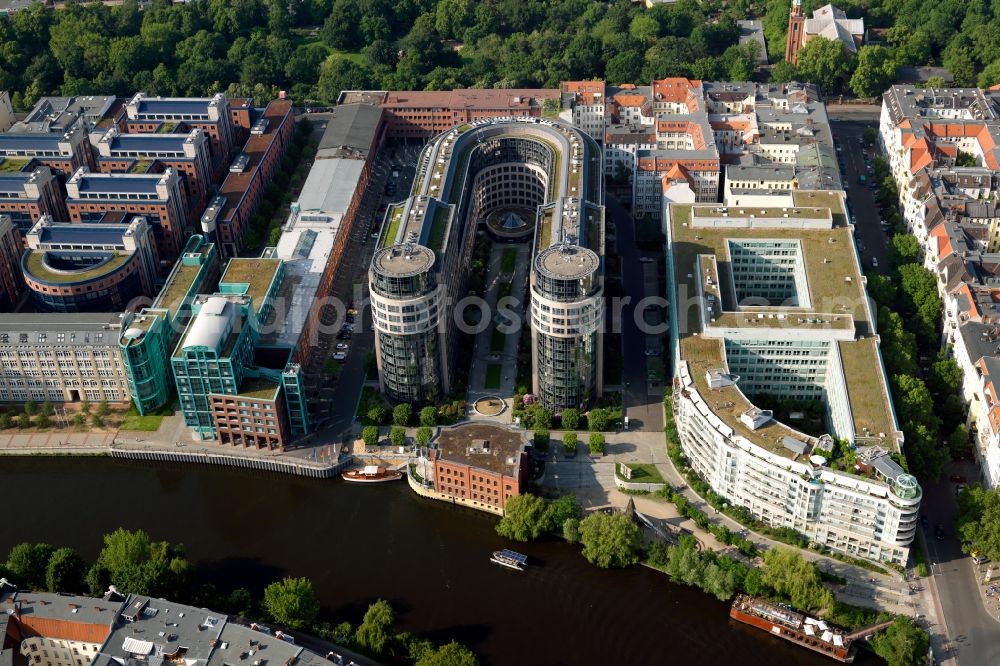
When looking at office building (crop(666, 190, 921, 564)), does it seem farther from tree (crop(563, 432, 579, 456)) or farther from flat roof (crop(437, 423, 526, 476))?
flat roof (crop(437, 423, 526, 476))

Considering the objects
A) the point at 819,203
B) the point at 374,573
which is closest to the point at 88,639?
the point at 374,573

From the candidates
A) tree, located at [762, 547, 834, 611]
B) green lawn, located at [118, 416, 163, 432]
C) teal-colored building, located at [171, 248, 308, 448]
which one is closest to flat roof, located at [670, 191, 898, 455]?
tree, located at [762, 547, 834, 611]

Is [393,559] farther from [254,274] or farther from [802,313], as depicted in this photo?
[802,313]

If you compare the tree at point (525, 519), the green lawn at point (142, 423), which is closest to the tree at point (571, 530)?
the tree at point (525, 519)

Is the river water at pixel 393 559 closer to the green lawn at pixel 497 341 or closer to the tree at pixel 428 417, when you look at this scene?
the tree at pixel 428 417

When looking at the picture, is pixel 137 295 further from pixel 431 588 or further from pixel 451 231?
pixel 431 588

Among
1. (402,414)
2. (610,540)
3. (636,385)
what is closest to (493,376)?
→ (402,414)
